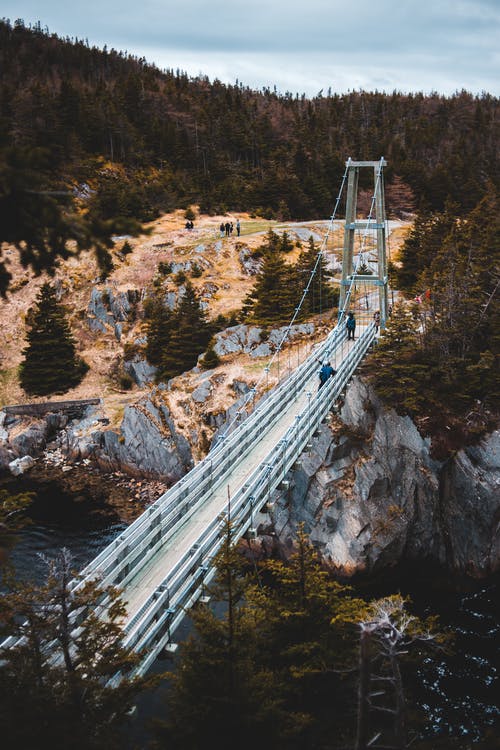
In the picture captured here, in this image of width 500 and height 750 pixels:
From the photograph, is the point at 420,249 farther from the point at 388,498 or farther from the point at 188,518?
the point at 188,518

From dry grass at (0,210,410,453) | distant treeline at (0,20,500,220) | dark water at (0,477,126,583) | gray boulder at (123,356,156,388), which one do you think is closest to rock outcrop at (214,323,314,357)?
dry grass at (0,210,410,453)

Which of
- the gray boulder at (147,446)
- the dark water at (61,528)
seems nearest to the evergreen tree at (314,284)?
the gray boulder at (147,446)

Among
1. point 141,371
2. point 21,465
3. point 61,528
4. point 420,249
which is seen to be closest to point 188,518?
point 61,528

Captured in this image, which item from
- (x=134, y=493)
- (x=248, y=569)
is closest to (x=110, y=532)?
(x=134, y=493)

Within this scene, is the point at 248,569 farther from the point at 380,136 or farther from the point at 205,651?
the point at 380,136

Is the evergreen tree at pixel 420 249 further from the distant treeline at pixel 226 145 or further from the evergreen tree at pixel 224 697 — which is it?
the evergreen tree at pixel 224 697

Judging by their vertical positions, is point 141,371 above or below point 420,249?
below
